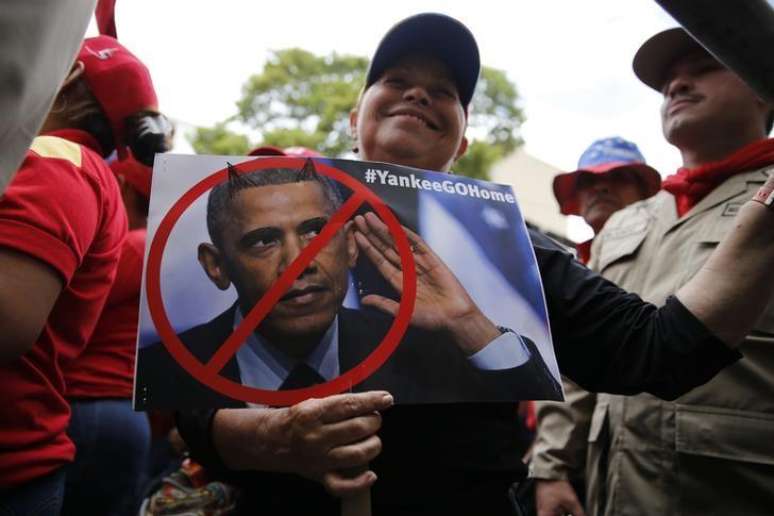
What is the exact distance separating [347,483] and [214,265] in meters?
0.43

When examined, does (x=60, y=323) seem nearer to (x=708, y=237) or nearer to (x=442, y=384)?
(x=442, y=384)

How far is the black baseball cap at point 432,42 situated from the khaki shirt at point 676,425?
→ 102 centimetres

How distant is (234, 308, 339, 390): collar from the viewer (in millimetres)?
1002

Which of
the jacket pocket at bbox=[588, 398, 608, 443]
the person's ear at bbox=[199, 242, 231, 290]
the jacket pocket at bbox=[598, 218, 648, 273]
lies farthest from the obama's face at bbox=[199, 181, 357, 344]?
the jacket pocket at bbox=[598, 218, 648, 273]

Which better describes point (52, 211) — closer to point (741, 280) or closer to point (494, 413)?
point (494, 413)

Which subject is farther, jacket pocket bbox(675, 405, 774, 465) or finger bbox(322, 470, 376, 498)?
jacket pocket bbox(675, 405, 774, 465)

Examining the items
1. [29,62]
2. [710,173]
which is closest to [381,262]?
[29,62]

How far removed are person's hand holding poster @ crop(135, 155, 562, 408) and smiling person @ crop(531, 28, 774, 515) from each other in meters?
0.98

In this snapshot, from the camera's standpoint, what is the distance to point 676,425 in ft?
6.16

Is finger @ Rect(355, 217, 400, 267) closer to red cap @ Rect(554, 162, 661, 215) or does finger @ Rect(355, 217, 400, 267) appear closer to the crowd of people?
the crowd of people

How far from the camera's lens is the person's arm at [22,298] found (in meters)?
1.05

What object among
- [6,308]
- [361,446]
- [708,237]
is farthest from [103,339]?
[708,237]

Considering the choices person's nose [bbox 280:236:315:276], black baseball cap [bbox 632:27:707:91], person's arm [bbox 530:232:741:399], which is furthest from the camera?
black baseball cap [bbox 632:27:707:91]

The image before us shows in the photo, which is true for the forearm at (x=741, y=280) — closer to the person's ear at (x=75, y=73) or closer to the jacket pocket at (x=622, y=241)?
the jacket pocket at (x=622, y=241)
